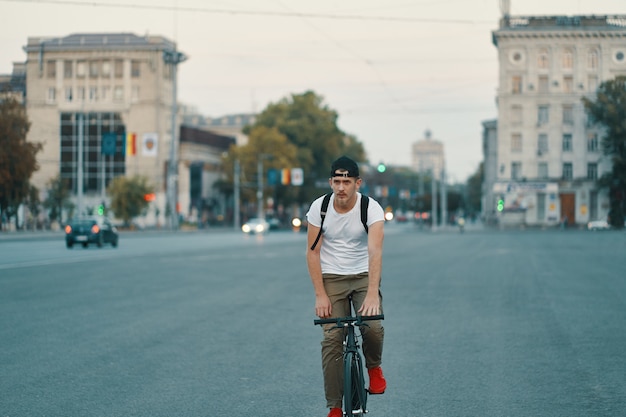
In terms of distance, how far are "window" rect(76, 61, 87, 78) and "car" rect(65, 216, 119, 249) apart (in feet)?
151

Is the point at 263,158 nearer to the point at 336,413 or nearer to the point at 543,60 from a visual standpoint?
the point at 543,60

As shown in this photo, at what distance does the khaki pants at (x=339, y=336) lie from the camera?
607cm

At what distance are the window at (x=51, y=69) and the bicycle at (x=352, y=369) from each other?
7629cm

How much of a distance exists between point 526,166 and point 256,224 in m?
26.5

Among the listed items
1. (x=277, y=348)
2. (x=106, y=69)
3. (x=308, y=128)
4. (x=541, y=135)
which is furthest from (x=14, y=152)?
(x=308, y=128)

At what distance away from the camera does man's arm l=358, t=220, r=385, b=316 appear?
595 centimetres

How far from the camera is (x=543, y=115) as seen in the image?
284ft

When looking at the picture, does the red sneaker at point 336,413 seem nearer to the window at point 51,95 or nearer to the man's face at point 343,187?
the man's face at point 343,187

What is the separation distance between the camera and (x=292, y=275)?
23016 mm

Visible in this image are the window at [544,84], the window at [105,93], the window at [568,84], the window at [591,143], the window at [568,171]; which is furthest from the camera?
the window at [105,93]

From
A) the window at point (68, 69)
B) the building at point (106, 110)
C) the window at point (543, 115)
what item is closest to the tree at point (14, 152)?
the window at point (68, 69)

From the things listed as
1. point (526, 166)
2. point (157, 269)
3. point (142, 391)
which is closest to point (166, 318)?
point (142, 391)

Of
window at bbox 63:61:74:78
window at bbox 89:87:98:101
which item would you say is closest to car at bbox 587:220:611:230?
window at bbox 89:87:98:101

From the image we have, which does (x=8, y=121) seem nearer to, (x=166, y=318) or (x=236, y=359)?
(x=166, y=318)
